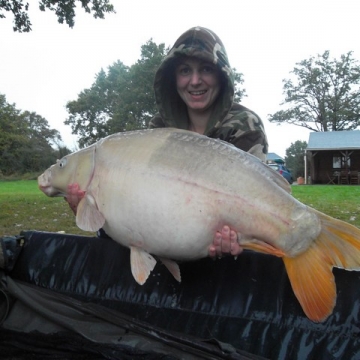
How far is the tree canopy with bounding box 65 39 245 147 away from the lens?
67.5 feet

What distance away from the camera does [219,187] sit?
0.94m

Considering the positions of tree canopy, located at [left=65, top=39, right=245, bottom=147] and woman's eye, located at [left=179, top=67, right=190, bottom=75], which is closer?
woman's eye, located at [left=179, top=67, right=190, bottom=75]

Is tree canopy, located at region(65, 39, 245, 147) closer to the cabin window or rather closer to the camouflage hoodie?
the cabin window

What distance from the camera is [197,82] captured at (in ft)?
4.84

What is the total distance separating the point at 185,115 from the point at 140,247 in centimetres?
80

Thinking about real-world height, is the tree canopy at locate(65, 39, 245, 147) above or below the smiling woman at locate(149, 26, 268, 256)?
above

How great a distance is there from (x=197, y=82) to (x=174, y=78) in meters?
0.20

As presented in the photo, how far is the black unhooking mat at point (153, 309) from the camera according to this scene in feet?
3.51

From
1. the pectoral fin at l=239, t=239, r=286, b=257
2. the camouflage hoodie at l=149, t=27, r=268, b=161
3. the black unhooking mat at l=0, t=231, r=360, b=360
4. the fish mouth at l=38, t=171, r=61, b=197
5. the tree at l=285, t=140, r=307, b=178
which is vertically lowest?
the black unhooking mat at l=0, t=231, r=360, b=360

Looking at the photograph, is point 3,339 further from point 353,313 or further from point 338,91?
point 338,91

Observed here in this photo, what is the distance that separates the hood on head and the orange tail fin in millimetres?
761

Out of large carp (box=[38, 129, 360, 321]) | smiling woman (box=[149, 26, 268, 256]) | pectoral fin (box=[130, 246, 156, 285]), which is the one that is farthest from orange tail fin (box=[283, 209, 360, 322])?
smiling woman (box=[149, 26, 268, 256])

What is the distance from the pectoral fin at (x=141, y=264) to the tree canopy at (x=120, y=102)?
58.6 ft

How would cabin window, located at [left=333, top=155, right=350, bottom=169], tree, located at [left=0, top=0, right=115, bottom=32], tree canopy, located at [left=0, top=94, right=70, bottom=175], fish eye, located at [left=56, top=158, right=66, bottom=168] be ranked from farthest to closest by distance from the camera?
tree canopy, located at [left=0, top=94, right=70, bottom=175], cabin window, located at [left=333, top=155, right=350, bottom=169], tree, located at [left=0, top=0, right=115, bottom=32], fish eye, located at [left=56, top=158, right=66, bottom=168]
